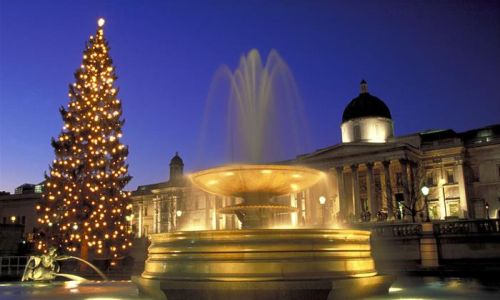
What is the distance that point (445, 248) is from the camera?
2402cm

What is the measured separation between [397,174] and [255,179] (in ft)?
148

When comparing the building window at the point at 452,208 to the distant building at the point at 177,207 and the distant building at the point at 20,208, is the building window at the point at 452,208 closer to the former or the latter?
the distant building at the point at 177,207

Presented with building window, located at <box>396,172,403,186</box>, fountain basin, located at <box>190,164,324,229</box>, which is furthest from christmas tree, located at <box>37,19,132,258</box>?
building window, located at <box>396,172,403,186</box>

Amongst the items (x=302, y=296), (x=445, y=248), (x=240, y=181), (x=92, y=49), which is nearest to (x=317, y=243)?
(x=302, y=296)

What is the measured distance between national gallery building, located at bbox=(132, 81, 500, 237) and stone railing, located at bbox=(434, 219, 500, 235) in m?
20.3

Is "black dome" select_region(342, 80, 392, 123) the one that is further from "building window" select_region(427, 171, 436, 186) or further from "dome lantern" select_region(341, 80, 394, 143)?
"building window" select_region(427, 171, 436, 186)

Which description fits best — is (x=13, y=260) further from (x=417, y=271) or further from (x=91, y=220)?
(x=417, y=271)

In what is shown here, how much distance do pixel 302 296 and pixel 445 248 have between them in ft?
60.8

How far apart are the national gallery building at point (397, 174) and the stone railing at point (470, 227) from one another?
20.3 metres

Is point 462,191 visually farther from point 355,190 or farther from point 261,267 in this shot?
point 261,267

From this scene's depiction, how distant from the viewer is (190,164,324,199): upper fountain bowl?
11.5m

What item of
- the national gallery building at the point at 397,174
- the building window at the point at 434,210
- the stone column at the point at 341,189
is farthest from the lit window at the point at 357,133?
the building window at the point at 434,210

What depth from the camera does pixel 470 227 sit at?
2448 centimetres

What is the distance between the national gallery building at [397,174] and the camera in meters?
49.9
